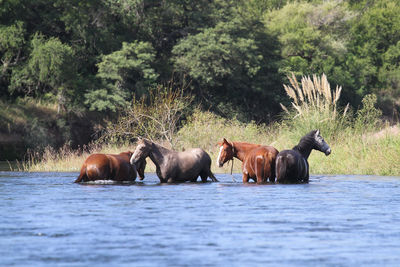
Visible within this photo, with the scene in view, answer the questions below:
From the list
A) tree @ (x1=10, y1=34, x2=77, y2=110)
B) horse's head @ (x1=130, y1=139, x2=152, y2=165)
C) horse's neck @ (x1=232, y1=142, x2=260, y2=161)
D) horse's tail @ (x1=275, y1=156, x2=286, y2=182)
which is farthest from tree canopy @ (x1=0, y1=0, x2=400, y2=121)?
horse's tail @ (x1=275, y1=156, x2=286, y2=182)

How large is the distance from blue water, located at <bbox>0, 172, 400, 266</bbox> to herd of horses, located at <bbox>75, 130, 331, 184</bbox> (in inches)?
41.0

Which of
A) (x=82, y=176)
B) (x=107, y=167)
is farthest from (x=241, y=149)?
(x=82, y=176)

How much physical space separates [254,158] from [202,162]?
6.12 feet

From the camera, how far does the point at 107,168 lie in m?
19.6

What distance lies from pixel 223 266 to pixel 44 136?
39.8 m

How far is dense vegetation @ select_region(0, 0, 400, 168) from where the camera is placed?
48.0 metres

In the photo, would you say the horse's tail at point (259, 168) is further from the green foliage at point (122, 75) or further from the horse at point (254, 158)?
the green foliage at point (122, 75)

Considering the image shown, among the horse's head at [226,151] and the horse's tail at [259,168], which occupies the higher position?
the horse's head at [226,151]

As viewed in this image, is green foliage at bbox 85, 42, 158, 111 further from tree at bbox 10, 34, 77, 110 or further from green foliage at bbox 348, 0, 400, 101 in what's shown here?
green foliage at bbox 348, 0, 400, 101

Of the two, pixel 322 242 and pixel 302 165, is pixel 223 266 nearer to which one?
pixel 322 242

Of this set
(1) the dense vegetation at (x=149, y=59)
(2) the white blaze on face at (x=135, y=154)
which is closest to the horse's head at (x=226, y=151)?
(2) the white blaze on face at (x=135, y=154)

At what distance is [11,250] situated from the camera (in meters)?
9.09

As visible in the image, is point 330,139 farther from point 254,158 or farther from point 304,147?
point 254,158

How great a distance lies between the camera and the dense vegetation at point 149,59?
157 ft
